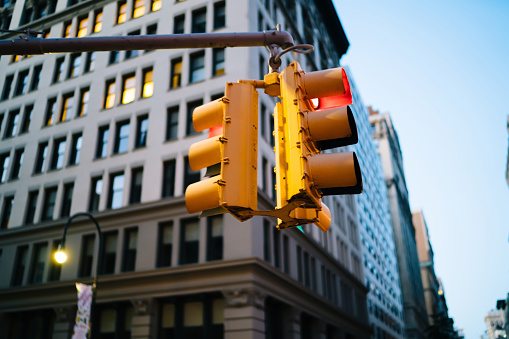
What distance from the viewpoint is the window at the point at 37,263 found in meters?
28.2

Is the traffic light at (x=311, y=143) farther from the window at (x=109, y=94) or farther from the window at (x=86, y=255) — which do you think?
the window at (x=109, y=94)

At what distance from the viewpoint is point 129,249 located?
25.8m

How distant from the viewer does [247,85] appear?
373cm

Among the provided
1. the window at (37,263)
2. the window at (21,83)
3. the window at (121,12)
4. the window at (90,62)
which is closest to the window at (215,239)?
the window at (37,263)

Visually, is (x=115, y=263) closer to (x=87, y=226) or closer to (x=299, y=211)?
(x=87, y=226)

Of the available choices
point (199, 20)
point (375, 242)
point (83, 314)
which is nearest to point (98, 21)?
point (199, 20)

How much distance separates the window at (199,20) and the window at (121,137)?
800 cm

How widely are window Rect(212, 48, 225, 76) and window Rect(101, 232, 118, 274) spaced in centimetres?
1192

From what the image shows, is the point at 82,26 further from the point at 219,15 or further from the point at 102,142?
the point at 219,15

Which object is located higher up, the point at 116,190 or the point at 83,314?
the point at 116,190

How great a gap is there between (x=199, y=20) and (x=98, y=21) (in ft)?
33.3

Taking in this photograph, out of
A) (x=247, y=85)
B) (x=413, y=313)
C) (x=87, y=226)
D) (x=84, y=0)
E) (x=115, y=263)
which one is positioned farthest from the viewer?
(x=413, y=313)

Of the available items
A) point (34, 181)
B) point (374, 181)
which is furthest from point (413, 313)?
point (34, 181)

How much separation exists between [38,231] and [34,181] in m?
4.06
